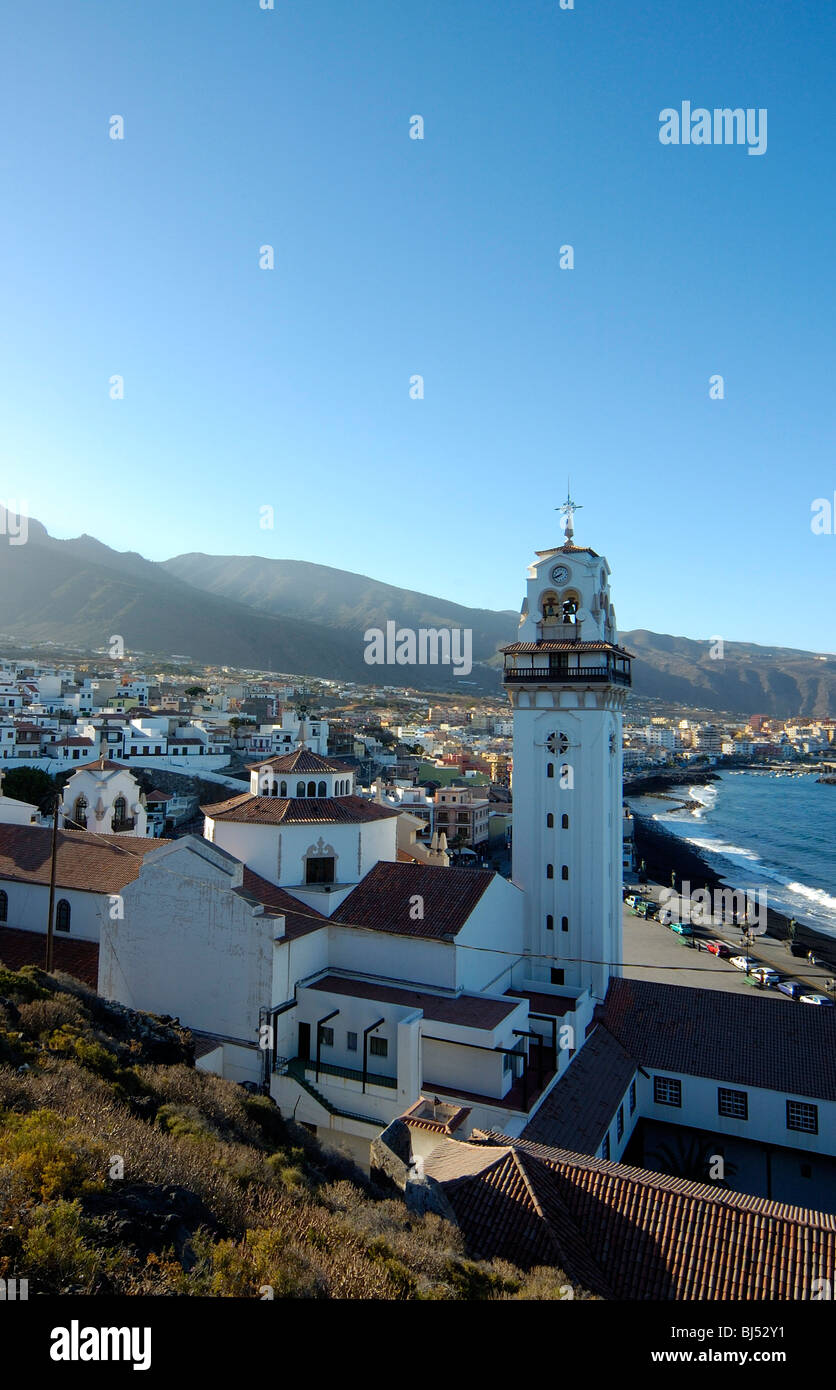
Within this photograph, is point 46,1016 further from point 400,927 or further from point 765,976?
point 765,976

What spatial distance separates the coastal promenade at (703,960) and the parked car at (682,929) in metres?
0.38

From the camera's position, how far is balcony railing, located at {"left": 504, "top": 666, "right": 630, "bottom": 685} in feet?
81.7

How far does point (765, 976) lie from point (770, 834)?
6089 cm

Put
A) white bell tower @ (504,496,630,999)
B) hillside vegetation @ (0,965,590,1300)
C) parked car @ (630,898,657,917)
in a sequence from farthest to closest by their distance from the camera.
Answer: parked car @ (630,898,657,917), white bell tower @ (504,496,630,999), hillside vegetation @ (0,965,590,1300)

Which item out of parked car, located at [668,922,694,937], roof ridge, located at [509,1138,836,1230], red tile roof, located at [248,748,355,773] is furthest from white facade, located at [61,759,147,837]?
parked car, located at [668,922,694,937]

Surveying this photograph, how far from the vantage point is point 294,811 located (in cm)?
2267

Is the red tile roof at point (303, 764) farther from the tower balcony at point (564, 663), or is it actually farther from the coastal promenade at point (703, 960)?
the coastal promenade at point (703, 960)

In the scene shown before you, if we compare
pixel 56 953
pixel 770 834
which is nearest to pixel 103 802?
pixel 56 953

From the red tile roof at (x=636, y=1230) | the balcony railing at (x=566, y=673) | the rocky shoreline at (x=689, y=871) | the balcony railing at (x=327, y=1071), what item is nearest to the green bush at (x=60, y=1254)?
the red tile roof at (x=636, y=1230)

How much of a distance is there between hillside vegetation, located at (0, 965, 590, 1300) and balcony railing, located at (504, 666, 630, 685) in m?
15.8

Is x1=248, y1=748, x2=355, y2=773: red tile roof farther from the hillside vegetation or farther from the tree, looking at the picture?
the tree

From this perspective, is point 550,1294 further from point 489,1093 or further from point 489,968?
point 489,968

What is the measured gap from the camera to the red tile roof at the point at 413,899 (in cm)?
2047
